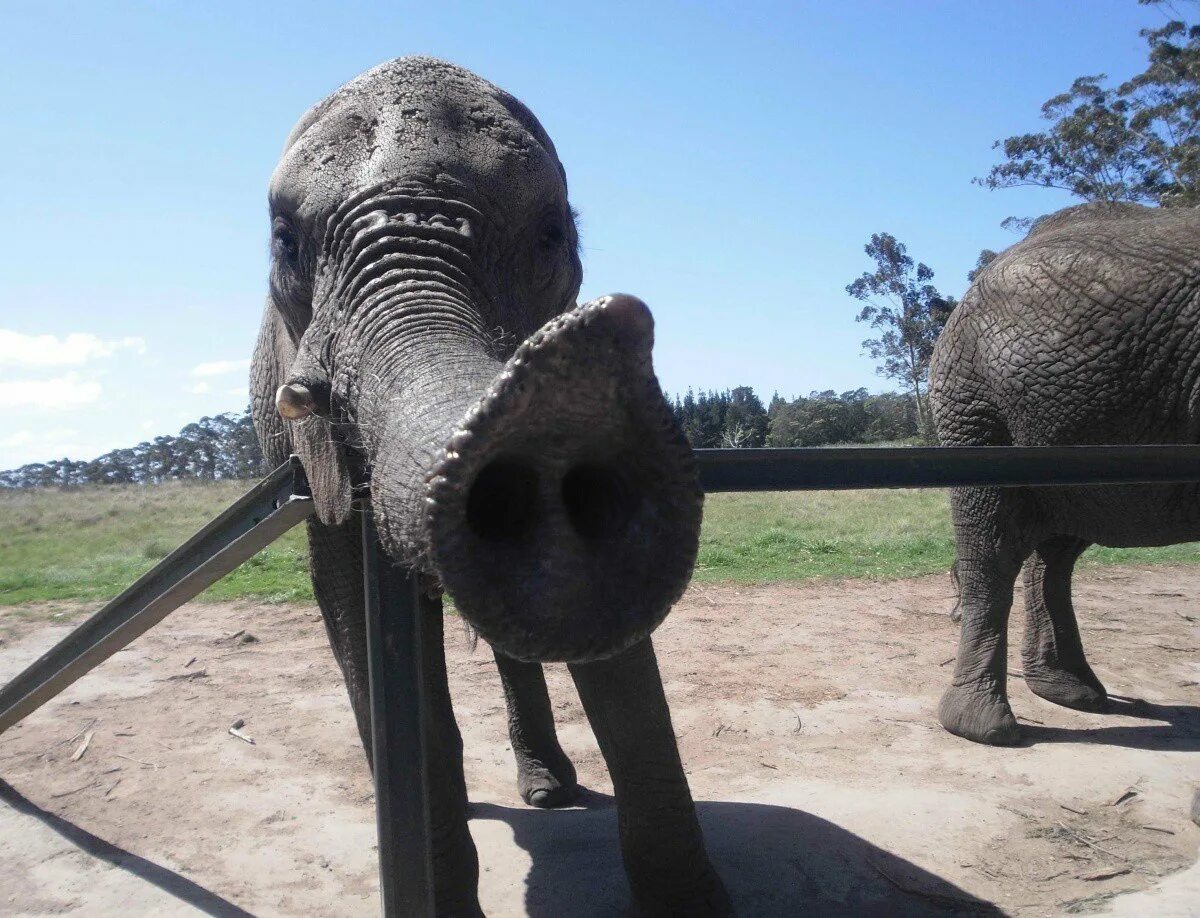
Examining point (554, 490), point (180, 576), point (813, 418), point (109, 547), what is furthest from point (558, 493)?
point (813, 418)

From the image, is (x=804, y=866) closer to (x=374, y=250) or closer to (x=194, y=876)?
(x=194, y=876)

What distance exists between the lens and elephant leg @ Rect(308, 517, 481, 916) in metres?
2.79

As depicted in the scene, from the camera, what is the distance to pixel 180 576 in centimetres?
260

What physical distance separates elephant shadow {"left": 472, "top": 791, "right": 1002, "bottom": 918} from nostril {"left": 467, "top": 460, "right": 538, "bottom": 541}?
7.26 feet

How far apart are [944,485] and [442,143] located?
138 cm

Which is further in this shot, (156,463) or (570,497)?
(156,463)

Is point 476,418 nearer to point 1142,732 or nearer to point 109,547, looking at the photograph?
point 1142,732

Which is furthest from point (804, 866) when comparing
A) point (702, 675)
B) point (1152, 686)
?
point (1152, 686)

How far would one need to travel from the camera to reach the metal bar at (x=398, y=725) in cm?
181

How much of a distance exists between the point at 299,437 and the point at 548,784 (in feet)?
8.27

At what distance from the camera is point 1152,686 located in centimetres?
587

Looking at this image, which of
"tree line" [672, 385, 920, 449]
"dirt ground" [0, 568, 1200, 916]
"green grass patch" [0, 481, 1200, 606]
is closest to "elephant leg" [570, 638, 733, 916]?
"dirt ground" [0, 568, 1200, 916]

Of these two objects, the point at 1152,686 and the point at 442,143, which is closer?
the point at 442,143

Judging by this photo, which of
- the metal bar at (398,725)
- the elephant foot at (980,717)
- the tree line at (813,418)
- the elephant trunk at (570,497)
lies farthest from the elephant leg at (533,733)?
the tree line at (813,418)
